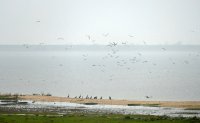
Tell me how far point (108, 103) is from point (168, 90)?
41408mm

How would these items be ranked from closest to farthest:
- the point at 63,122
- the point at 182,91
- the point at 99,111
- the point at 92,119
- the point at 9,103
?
1. the point at 63,122
2. the point at 92,119
3. the point at 99,111
4. the point at 9,103
5. the point at 182,91

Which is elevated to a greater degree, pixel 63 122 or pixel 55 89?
pixel 55 89

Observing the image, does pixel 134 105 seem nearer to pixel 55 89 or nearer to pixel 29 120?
pixel 29 120

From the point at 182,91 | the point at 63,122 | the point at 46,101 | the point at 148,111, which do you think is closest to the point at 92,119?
the point at 63,122

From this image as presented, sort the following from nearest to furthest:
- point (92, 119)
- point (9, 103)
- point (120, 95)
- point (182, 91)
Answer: point (92, 119), point (9, 103), point (120, 95), point (182, 91)

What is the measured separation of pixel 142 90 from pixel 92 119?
2606 inches

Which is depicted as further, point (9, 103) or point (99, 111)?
point (9, 103)

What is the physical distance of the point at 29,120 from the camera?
44844 millimetres

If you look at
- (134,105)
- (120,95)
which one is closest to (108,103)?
(134,105)

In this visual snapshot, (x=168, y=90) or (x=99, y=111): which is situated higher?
(x=168, y=90)

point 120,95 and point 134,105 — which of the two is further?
point 120,95

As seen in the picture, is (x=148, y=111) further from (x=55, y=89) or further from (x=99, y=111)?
(x=55, y=89)

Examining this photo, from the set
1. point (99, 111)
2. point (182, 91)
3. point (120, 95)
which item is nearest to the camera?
point (99, 111)

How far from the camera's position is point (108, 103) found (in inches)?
2899
